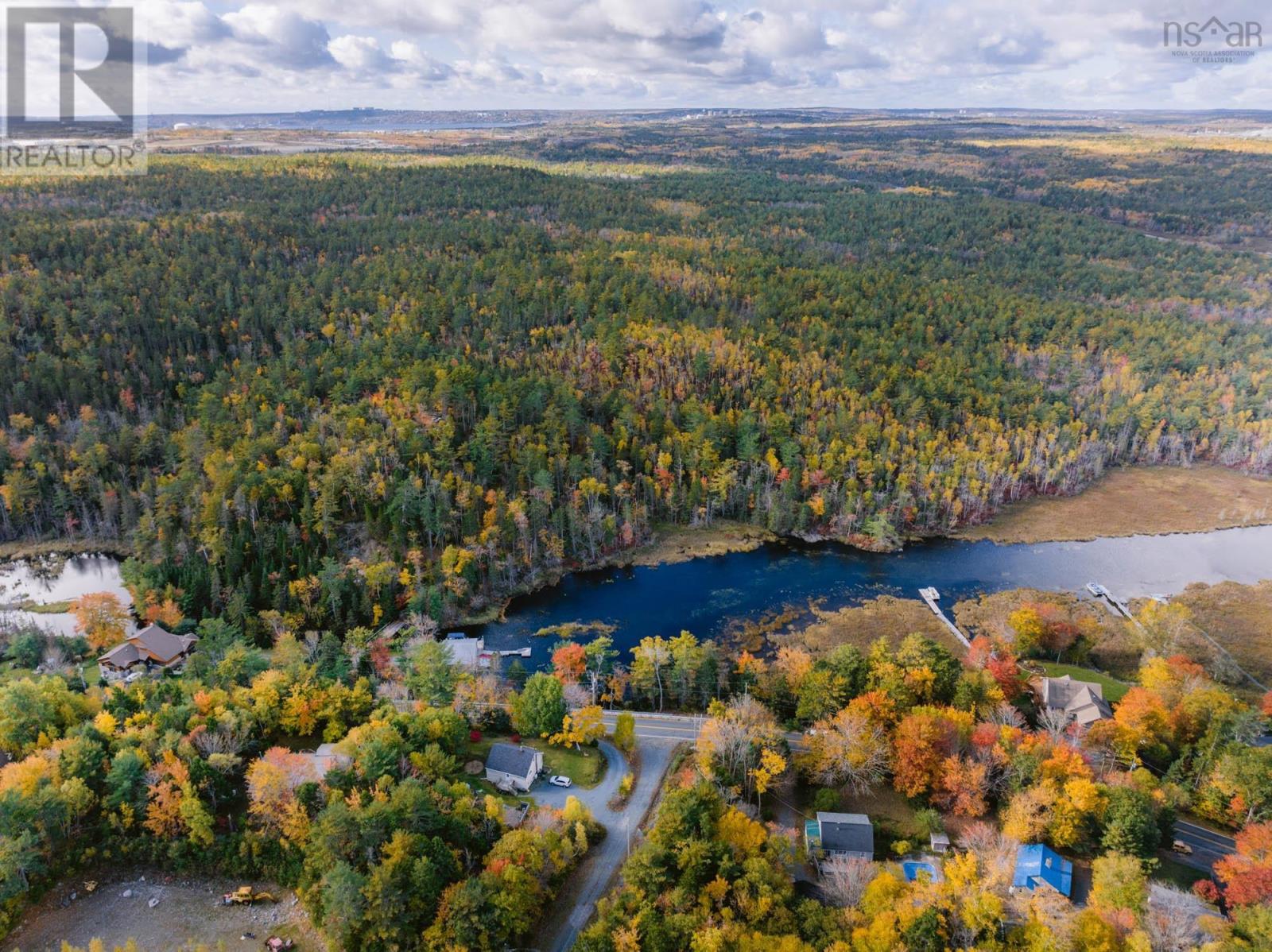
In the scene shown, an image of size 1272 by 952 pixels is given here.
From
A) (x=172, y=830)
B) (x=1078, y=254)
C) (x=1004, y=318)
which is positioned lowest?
(x=172, y=830)

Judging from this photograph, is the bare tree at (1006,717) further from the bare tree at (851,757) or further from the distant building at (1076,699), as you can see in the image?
the bare tree at (851,757)

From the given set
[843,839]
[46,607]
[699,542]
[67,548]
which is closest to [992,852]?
[843,839]

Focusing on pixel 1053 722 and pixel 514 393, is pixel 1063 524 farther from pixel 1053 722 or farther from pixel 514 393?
pixel 514 393

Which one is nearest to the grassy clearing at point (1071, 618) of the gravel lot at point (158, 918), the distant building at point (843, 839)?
the distant building at point (843, 839)

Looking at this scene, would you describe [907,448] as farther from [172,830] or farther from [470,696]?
[172,830]

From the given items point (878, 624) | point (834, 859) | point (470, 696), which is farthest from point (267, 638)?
point (878, 624)

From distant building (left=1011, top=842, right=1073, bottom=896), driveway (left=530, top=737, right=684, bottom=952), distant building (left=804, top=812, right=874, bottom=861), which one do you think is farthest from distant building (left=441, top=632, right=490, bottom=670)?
distant building (left=1011, top=842, right=1073, bottom=896)
